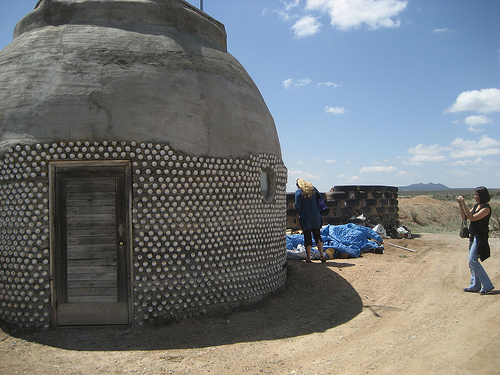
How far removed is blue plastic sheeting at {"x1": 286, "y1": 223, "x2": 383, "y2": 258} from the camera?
1064cm

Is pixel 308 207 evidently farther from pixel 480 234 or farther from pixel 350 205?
pixel 350 205

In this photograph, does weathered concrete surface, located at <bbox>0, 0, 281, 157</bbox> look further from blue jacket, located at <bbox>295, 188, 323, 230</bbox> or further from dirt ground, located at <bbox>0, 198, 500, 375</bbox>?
blue jacket, located at <bbox>295, 188, 323, 230</bbox>

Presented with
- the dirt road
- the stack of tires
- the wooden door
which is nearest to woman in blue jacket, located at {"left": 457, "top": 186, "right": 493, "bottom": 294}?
the dirt road

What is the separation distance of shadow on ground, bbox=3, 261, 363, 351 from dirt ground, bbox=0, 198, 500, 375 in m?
0.01

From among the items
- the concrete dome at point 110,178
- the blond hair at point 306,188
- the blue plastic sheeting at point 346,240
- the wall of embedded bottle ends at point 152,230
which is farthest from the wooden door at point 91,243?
the blue plastic sheeting at point 346,240

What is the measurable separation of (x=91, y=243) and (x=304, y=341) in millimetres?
3022

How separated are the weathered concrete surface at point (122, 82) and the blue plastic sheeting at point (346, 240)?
518 centimetres

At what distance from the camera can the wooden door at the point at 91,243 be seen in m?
5.11

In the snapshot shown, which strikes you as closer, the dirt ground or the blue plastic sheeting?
the dirt ground

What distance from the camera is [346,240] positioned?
36.9ft

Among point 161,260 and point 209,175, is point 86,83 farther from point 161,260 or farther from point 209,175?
point 161,260

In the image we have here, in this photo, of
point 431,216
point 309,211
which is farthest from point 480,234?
point 431,216

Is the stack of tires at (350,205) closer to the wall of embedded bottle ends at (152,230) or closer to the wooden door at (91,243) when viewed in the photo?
the wall of embedded bottle ends at (152,230)

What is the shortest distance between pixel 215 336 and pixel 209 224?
1.48m
